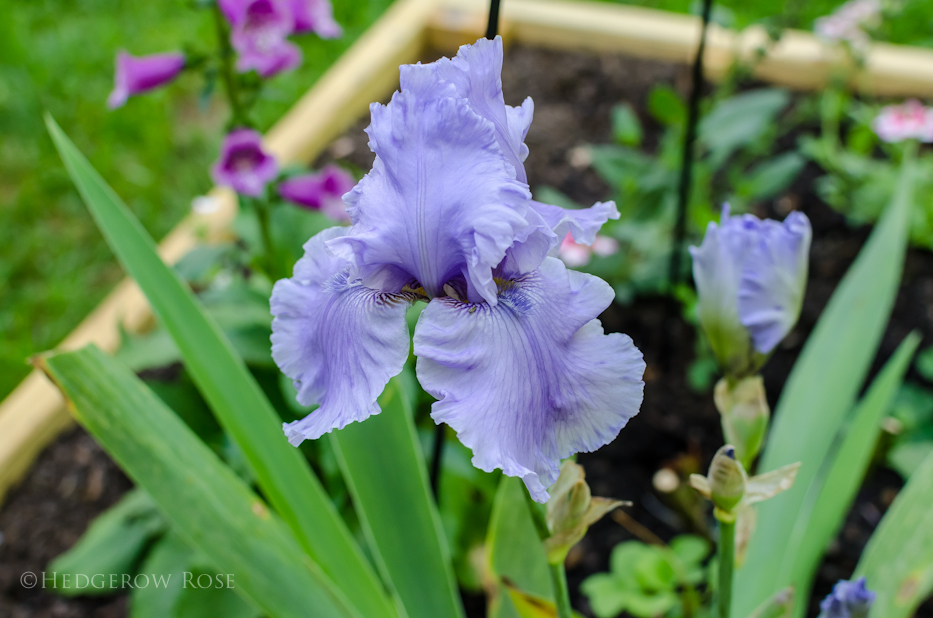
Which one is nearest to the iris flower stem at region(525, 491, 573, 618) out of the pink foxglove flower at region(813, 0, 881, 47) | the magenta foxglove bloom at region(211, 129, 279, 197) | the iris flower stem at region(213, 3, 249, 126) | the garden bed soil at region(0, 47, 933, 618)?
the garden bed soil at region(0, 47, 933, 618)

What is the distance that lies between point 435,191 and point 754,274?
1.07 feet

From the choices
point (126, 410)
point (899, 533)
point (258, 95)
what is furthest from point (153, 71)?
point (899, 533)

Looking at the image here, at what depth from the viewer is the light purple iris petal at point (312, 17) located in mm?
1246

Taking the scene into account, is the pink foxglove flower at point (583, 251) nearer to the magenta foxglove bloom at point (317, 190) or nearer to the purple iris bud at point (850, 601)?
the magenta foxglove bloom at point (317, 190)

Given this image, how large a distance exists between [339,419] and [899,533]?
2.46ft

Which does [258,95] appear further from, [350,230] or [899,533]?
[899,533]

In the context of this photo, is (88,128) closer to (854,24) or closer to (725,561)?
(854,24)

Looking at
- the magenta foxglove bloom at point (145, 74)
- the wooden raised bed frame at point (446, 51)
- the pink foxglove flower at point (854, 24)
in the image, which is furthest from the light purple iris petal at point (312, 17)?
the pink foxglove flower at point (854, 24)

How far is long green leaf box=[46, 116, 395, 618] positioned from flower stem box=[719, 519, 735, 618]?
0.36 metres

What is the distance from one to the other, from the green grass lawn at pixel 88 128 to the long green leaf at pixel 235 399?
1145 mm

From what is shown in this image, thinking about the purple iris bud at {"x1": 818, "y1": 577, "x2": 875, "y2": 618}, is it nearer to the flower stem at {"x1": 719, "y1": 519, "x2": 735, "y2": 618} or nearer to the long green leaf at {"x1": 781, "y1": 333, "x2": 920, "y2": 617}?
the flower stem at {"x1": 719, "y1": 519, "x2": 735, "y2": 618}

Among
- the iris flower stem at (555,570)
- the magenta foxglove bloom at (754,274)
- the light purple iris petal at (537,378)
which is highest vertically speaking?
the light purple iris petal at (537,378)

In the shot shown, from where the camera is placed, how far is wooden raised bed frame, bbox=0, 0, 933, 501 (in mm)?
1545

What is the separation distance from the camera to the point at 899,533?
2.97 ft
